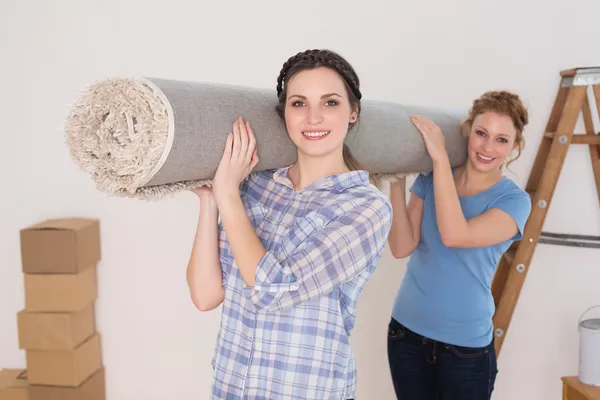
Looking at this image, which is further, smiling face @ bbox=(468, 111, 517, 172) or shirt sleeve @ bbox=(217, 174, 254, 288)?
smiling face @ bbox=(468, 111, 517, 172)

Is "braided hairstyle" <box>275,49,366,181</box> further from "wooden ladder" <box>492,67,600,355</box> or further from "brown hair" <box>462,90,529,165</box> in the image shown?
"wooden ladder" <box>492,67,600,355</box>

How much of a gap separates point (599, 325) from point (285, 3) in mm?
1893

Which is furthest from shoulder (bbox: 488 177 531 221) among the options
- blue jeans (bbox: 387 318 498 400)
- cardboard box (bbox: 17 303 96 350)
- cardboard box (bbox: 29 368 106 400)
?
cardboard box (bbox: 29 368 106 400)

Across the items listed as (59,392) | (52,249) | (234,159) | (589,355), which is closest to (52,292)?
(52,249)

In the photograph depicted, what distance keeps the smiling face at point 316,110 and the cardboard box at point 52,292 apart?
1.87 metres

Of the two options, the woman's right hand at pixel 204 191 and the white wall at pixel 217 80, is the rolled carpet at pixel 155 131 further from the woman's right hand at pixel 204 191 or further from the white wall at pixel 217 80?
the white wall at pixel 217 80

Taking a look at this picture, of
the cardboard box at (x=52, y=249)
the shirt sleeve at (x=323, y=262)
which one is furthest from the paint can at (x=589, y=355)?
the cardboard box at (x=52, y=249)

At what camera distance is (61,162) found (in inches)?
114

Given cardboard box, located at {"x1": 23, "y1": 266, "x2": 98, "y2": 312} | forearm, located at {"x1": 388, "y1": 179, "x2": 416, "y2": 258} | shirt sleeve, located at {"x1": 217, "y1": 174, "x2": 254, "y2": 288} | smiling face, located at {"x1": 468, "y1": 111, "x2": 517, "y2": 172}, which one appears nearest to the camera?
shirt sleeve, located at {"x1": 217, "y1": 174, "x2": 254, "y2": 288}

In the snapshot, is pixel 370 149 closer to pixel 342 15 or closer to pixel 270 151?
pixel 270 151

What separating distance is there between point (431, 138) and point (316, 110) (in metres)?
0.54

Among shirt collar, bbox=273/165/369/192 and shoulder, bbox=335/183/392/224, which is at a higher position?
shirt collar, bbox=273/165/369/192

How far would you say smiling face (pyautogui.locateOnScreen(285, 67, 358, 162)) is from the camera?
3.90 feet

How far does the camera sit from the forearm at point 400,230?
186cm
